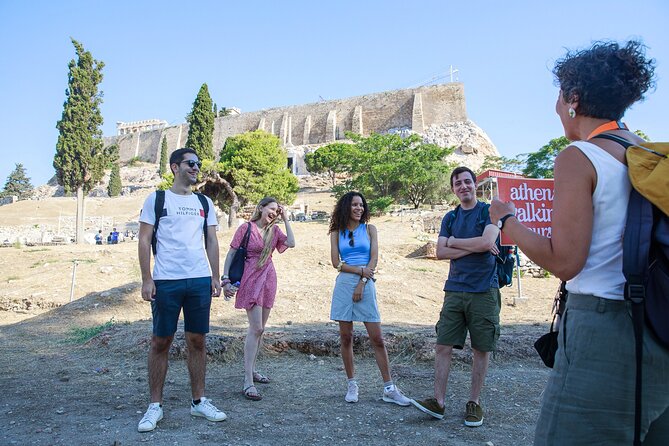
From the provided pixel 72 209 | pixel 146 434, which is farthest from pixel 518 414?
pixel 72 209

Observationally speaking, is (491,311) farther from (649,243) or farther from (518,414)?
(649,243)

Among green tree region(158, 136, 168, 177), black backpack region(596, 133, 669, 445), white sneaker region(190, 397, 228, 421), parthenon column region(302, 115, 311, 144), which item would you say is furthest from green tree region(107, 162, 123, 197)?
black backpack region(596, 133, 669, 445)

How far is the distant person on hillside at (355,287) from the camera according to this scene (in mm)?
3387

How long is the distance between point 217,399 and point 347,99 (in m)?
58.4

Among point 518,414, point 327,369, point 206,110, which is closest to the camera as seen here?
point 518,414

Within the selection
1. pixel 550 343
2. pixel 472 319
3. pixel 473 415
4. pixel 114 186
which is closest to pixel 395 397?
pixel 473 415

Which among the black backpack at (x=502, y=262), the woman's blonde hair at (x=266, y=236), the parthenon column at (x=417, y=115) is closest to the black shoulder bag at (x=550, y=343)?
the black backpack at (x=502, y=262)

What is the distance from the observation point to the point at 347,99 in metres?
59.4

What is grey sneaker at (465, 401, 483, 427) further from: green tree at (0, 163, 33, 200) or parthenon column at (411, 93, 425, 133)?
green tree at (0, 163, 33, 200)

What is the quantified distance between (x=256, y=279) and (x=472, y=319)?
1.61 m

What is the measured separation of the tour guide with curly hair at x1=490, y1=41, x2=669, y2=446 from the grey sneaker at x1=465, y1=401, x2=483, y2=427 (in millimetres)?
1787

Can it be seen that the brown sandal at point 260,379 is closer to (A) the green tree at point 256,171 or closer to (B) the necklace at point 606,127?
(B) the necklace at point 606,127

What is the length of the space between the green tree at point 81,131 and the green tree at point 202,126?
5.61 metres

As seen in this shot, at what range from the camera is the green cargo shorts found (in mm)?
3033
